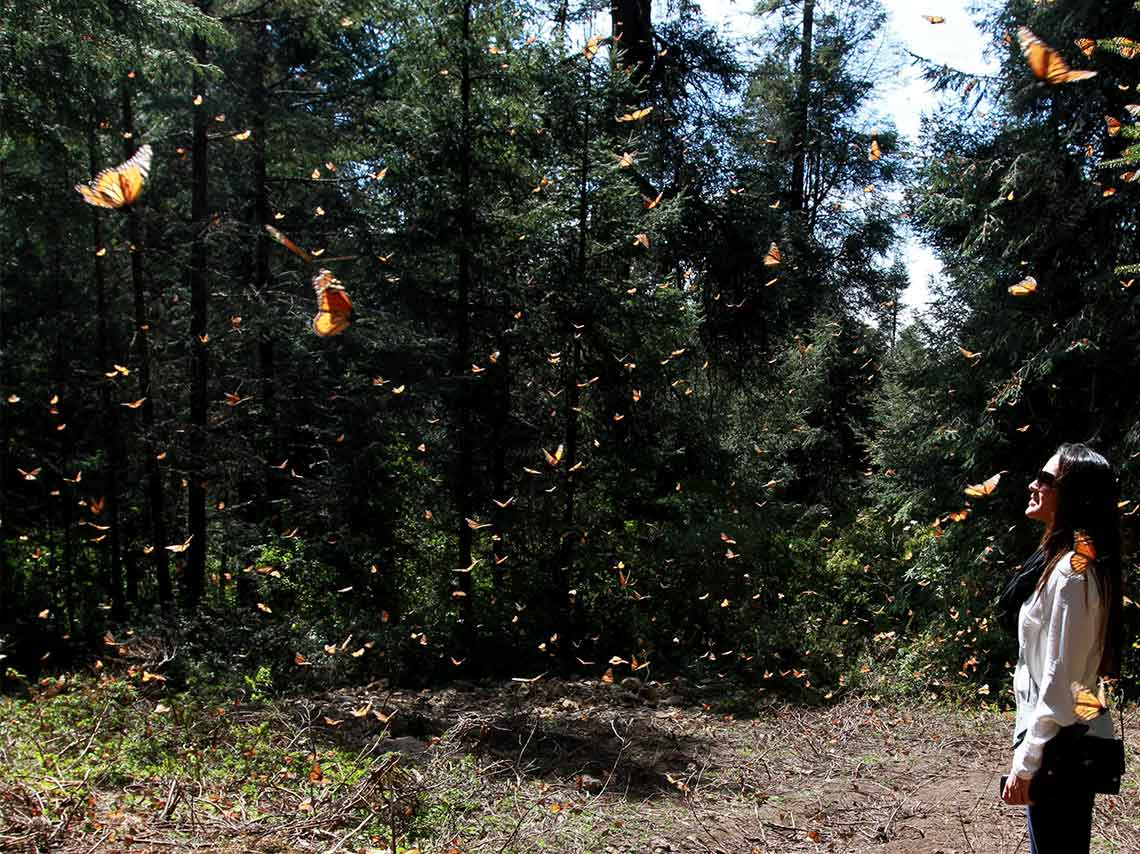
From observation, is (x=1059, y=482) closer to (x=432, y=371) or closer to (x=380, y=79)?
(x=432, y=371)

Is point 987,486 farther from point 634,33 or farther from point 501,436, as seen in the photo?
point 634,33

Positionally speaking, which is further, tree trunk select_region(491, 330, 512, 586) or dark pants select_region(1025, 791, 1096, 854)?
tree trunk select_region(491, 330, 512, 586)

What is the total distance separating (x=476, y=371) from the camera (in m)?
10.8

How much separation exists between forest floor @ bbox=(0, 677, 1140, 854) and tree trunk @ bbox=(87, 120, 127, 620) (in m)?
5.16

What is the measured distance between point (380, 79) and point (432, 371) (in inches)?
183

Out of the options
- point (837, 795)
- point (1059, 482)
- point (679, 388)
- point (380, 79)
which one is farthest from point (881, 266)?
→ point (1059, 482)

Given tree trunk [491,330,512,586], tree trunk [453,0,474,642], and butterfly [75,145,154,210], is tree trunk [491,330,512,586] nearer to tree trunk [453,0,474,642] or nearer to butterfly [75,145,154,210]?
tree trunk [453,0,474,642]

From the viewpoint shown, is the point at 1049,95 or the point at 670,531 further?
the point at 670,531

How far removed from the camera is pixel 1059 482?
2650mm

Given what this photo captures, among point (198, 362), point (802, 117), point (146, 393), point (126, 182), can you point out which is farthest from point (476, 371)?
point (802, 117)

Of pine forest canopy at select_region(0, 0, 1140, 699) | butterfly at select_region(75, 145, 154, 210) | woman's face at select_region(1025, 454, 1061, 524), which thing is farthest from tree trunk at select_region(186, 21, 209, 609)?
woman's face at select_region(1025, 454, 1061, 524)

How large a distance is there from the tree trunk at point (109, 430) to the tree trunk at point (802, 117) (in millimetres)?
12057

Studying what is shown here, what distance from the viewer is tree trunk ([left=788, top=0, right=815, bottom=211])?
1730cm

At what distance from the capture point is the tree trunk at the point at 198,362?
33.0 feet
